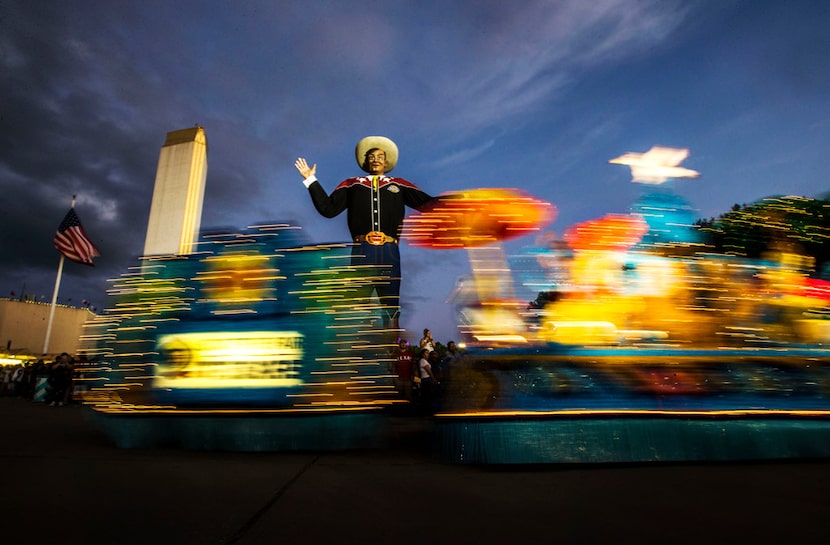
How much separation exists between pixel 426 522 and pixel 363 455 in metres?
1.87

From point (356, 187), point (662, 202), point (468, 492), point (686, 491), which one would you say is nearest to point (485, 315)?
point (468, 492)

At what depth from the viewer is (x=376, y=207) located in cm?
732

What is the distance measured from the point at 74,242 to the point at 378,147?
63.8 feet

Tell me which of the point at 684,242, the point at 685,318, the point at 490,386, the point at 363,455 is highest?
the point at 684,242

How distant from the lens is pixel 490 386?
3436 mm

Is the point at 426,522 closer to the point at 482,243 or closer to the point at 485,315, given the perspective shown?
the point at 485,315

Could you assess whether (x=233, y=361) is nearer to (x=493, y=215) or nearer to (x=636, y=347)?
(x=493, y=215)

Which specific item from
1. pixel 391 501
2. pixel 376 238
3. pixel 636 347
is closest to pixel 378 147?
pixel 376 238

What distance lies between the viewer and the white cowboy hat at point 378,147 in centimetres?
802

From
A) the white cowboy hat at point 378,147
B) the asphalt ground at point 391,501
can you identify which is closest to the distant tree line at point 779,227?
the asphalt ground at point 391,501

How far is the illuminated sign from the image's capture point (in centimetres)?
389

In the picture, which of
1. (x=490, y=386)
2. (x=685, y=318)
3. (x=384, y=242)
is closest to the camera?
(x=490, y=386)

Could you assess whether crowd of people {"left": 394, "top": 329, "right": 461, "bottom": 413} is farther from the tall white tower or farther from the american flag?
the american flag

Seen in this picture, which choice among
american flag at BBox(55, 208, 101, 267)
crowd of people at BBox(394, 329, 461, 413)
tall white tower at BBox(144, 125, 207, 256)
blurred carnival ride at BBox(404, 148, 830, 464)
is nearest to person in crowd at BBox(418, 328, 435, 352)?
crowd of people at BBox(394, 329, 461, 413)
